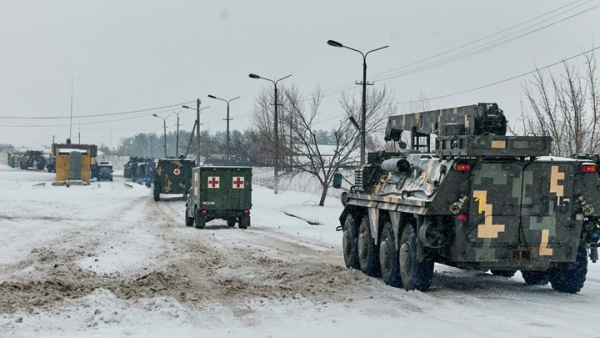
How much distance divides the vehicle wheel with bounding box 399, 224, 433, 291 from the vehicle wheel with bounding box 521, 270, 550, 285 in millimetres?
2177

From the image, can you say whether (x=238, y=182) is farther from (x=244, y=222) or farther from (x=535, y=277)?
(x=535, y=277)

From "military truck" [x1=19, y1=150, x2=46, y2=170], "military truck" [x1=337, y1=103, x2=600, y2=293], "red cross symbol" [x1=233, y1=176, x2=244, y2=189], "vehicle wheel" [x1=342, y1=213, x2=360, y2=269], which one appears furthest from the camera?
"military truck" [x1=19, y1=150, x2=46, y2=170]

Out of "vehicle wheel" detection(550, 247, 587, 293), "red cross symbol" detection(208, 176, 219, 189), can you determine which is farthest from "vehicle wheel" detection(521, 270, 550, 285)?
"red cross symbol" detection(208, 176, 219, 189)

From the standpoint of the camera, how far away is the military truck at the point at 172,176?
1913 inches

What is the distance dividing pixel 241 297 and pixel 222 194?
1781cm

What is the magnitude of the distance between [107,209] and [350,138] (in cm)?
1197

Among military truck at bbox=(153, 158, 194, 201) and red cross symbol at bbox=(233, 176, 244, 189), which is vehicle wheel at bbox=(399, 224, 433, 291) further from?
military truck at bbox=(153, 158, 194, 201)

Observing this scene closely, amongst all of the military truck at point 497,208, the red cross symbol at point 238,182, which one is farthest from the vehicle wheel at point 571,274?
the red cross symbol at point 238,182

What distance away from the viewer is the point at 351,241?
16375 mm

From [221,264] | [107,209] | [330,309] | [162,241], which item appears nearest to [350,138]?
[107,209]

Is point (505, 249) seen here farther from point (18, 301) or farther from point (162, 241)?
point (162, 241)

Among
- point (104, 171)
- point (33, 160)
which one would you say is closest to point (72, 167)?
point (104, 171)

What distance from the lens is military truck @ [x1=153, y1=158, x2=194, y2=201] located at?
48.6 metres

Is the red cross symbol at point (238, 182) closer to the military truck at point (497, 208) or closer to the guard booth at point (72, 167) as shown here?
the military truck at point (497, 208)
